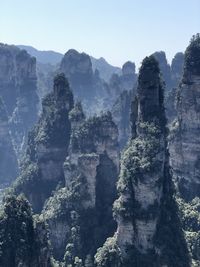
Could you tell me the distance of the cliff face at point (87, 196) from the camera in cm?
6569

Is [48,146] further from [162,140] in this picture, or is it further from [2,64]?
[2,64]

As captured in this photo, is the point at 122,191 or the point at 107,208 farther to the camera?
the point at 107,208

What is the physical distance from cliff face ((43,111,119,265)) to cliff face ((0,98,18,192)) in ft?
206

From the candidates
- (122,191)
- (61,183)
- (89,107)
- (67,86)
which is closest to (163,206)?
(122,191)

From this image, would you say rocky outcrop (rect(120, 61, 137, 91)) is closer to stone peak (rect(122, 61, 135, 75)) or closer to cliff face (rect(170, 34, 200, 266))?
stone peak (rect(122, 61, 135, 75))

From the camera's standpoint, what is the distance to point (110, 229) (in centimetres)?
6544

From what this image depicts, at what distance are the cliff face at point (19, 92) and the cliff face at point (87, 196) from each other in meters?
77.7

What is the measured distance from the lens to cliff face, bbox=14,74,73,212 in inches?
3270

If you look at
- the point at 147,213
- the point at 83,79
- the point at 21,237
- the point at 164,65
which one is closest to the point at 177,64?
the point at 164,65

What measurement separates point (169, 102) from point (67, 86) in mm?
37209

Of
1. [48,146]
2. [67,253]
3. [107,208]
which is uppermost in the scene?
[48,146]

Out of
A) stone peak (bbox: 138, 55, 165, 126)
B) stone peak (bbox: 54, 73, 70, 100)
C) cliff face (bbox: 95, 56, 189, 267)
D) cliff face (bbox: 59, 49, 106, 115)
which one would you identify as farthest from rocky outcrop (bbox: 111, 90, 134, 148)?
cliff face (bbox: 95, 56, 189, 267)

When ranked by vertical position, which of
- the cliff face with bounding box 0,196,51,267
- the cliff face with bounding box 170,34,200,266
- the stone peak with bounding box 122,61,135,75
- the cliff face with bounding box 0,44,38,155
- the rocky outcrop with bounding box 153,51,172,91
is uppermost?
the stone peak with bounding box 122,61,135,75

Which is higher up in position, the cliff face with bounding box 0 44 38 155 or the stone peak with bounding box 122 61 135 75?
the stone peak with bounding box 122 61 135 75
